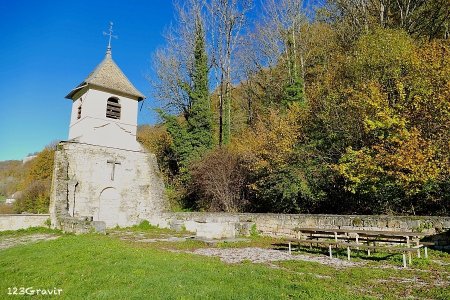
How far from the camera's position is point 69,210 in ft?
59.7

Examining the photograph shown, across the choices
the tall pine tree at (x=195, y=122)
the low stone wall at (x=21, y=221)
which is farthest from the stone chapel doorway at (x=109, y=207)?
the tall pine tree at (x=195, y=122)

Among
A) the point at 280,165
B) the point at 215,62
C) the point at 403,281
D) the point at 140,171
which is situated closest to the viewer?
the point at 403,281

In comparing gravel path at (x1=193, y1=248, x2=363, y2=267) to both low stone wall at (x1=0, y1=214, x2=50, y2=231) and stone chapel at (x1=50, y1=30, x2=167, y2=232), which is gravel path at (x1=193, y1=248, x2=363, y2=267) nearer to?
stone chapel at (x1=50, y1=30, x2=167, y2=232)

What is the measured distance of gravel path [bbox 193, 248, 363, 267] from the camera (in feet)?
27.9

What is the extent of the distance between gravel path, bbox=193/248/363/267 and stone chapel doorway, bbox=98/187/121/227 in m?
10.9

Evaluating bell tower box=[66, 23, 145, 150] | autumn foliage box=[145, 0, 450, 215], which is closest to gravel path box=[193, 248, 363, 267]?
autumn foliage box=[145, 0, 450, 215]

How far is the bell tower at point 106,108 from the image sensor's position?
2056 centimetres

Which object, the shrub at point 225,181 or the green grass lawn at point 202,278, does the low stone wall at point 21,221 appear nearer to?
the shrub at point 225,181

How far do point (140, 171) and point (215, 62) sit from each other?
42.8ft

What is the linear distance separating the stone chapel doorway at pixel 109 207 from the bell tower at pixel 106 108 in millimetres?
2916

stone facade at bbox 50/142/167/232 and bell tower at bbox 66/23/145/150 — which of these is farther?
bell tower at bbox 66/23/145/150

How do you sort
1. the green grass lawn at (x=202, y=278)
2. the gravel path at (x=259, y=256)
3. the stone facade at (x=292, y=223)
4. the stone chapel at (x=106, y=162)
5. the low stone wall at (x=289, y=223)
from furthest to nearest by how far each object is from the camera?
the stone chapel at (x=106, y=162), the low stone wall at (x=289, y=223), the stone facade at (x=292, y=223), the gravel path at (x=259, y=256), the green grass lawn at (x=202, y=278)

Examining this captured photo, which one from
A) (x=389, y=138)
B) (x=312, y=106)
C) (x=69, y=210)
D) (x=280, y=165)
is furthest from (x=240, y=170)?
(x=69, y=210)

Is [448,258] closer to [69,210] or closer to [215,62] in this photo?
[69,210]
